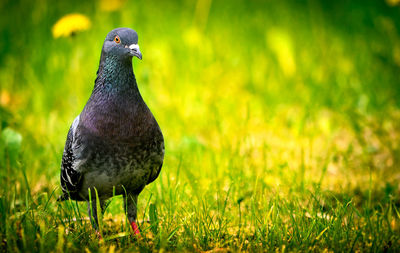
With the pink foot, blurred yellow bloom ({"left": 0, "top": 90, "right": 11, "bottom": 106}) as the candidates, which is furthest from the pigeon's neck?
blurred yellow bloom ({"left": 0, "top": 90, "right": 11, "bottom": 106})

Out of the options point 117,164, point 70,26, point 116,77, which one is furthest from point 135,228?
point 70,26

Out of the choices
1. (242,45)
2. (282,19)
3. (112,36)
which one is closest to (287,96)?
(242,45)

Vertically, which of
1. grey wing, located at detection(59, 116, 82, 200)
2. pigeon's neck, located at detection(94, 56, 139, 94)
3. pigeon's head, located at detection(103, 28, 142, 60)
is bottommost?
grey wing, located at detection(59, 116, 82, 200)

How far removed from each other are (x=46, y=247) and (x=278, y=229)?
1296 mm

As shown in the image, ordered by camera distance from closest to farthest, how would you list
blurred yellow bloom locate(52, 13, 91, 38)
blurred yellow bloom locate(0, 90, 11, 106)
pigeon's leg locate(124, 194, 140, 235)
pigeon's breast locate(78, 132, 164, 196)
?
pigeon's breast locate(78, 132, 164, 196) → pigeon's leg locate(124, 194, 140, 235) → blurred yellow bloom locate(52, 13, 91, 38) → blurred yellow bloom locate(0, 90, 11, 106)

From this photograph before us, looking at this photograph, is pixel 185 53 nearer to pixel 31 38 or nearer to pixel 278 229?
pixel 31 38

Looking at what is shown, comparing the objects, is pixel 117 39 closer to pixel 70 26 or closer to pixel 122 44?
pixel 122 44

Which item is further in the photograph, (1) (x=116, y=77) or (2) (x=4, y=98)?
(2) (x=4, y=98)

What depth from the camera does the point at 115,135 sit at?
254 centimetres

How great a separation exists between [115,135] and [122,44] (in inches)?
21.0

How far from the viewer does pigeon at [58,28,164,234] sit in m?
2.55

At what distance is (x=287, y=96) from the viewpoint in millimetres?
5359

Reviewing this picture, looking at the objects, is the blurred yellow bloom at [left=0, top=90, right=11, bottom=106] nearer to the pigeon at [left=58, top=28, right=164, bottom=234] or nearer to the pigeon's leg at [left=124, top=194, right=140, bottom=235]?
the pigeon at [left=58, top=28, right=164, bottom=234]

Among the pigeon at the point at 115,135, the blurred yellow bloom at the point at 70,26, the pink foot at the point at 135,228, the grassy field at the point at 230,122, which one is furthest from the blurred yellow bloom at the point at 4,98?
the pink foot at the point at 135,228
